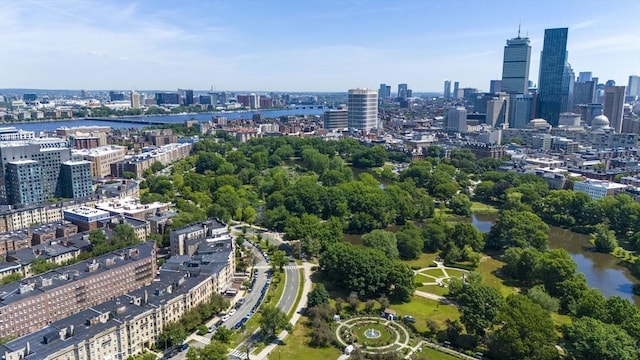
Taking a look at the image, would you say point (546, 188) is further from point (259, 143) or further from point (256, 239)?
point (259, 143)

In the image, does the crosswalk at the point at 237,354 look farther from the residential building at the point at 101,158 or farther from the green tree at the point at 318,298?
the residential building at the point at 101,158

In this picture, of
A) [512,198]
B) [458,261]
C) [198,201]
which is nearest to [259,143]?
[198,201]

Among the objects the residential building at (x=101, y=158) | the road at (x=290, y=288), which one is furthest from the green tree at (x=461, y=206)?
the residential building at (x=101, y=158)

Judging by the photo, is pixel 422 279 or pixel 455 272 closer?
pixel 422 279

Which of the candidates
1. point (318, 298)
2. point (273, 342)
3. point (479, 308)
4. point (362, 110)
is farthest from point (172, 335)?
point (362, 110)

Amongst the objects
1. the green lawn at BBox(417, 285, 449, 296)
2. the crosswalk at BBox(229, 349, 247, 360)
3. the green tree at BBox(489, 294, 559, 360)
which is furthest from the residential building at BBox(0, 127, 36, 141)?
the green tree at BBox(489, 294, 559, 360)

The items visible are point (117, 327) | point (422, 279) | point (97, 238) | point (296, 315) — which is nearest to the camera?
point (117, 327)

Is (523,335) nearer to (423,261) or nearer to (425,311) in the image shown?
(425,311)

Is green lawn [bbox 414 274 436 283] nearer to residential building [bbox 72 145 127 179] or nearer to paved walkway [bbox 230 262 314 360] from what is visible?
paved walkway [bbox 230 262 314 360]
